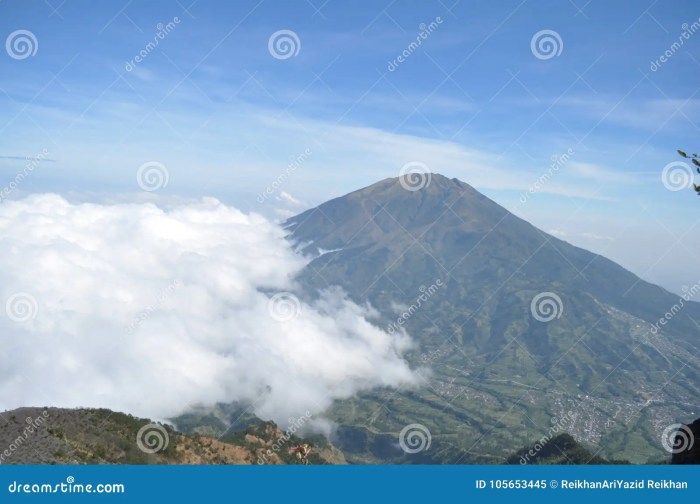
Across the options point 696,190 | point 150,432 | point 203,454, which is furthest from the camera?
point 203,454

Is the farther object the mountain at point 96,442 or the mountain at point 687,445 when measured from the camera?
the mountain at point 96,442

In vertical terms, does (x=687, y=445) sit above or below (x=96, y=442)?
below

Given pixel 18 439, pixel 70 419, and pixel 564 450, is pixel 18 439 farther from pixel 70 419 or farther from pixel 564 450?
pixel 564 450

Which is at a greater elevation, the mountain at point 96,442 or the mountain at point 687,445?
the mountain at point 96,442

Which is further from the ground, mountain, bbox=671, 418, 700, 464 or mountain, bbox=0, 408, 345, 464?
mountain, bbox=0, 408, 345, 464

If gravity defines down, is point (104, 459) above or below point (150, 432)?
below

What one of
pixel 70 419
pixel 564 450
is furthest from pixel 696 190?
pixel 564 450

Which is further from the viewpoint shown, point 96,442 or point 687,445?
point 96,442

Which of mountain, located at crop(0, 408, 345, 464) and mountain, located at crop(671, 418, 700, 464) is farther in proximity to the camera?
mountain, located at crop(0, 408, 345, 464)
